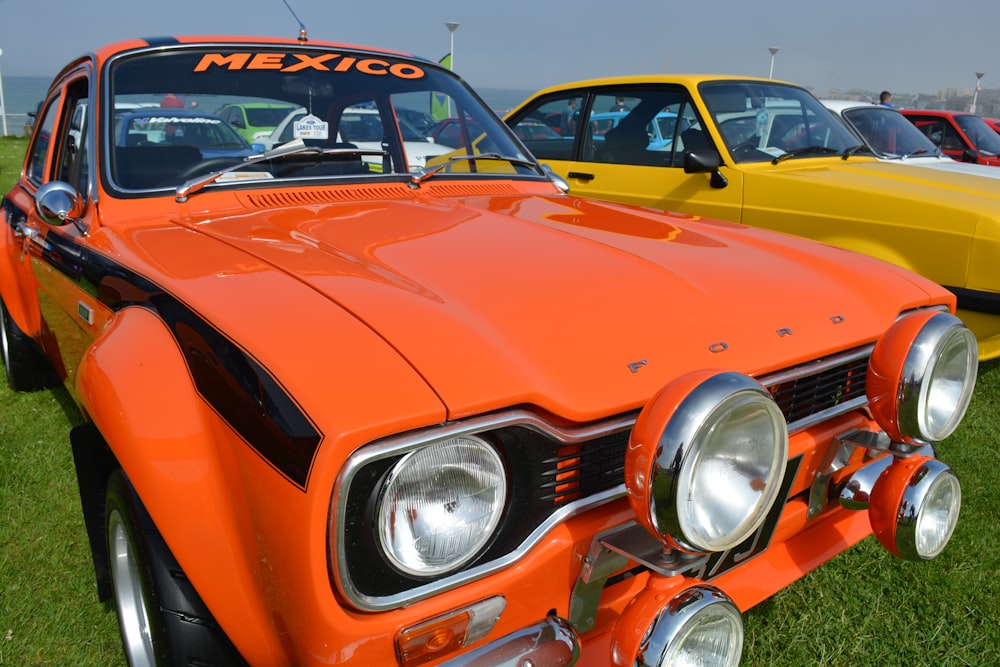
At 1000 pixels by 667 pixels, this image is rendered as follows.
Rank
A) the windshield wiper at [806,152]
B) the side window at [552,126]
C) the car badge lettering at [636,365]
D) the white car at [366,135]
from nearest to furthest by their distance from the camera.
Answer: the car badge lettering at [636,365] < the white car at [366,135] < the windshield wiper at [806,152] < the side window at [552,126]

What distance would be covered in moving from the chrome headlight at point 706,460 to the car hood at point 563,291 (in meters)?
0.15

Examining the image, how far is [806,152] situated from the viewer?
15.9 ft

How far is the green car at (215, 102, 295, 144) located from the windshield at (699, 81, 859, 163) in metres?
2.86

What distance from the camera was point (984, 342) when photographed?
3.83 metres

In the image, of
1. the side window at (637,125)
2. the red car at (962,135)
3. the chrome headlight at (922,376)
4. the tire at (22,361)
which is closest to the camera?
the chrome headlight at (922,376)

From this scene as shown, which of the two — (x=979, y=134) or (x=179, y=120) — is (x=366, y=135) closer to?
(x=179, y=120)

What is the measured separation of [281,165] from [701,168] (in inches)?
109

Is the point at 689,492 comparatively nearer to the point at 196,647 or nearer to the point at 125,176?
the point at 196,647

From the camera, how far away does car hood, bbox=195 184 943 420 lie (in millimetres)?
1406

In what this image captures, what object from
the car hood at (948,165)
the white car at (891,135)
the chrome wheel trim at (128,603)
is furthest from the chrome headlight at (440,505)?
the white car at (891,135)

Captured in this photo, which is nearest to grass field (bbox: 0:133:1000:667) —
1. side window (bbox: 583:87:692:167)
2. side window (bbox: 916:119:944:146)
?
side window (bbox: 583:87:692:167)

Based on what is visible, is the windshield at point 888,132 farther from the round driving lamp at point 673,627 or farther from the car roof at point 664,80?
the round driving lamp at point 673,627

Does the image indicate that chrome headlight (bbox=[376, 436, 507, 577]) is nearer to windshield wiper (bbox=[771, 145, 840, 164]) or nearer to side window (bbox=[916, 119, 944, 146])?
windshield wiper (bbox=[771, 145, 840, 164])

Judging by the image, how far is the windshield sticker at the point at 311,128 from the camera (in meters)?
2.67
